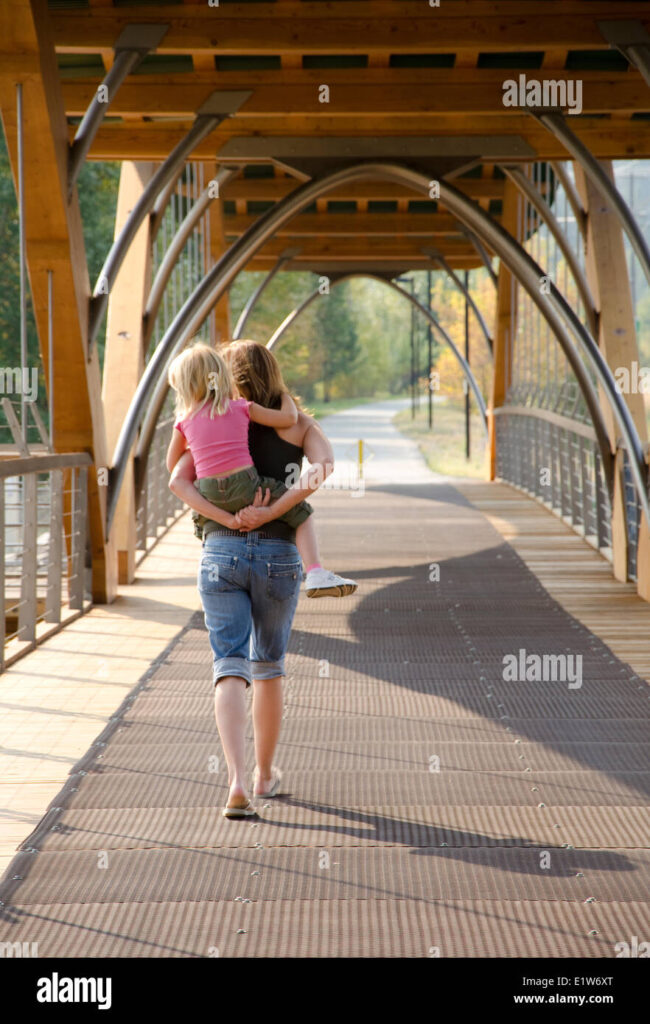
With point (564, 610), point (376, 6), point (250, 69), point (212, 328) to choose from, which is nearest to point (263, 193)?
point (212, 328)

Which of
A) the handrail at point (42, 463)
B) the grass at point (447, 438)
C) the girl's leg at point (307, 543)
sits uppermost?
the handrail at point (42, 463)

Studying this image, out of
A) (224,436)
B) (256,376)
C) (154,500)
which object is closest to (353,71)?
(154,500)

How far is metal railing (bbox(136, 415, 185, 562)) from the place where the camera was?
9.70 meters

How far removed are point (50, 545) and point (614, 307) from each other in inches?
172

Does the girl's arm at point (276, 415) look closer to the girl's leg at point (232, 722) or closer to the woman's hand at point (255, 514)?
the woman's hand at point (255, 514)

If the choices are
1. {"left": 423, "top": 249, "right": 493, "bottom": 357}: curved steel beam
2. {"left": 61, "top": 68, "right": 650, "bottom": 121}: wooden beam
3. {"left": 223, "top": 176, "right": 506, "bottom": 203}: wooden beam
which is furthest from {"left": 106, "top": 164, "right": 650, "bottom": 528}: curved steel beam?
{"left": 423, "top": 249, "right": 493, "bottom": 357}: curved steel beam

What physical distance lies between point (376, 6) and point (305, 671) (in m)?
3.66

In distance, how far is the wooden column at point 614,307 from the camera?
8672 millimetres

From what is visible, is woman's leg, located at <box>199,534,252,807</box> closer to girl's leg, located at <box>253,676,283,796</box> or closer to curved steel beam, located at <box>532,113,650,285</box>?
girl's leg, located at <box>253,676,283,796</box>

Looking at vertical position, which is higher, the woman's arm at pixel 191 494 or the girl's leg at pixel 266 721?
the woman's arm at pixel 191 494

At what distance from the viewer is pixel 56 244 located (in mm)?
6516

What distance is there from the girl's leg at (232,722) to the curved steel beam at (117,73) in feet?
12.2

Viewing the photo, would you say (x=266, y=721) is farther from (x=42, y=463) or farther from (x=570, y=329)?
(x=570, y=329)

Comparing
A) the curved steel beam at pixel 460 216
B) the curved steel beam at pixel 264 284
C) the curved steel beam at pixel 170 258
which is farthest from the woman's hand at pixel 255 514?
the curved steel beam at pixel 264 284
